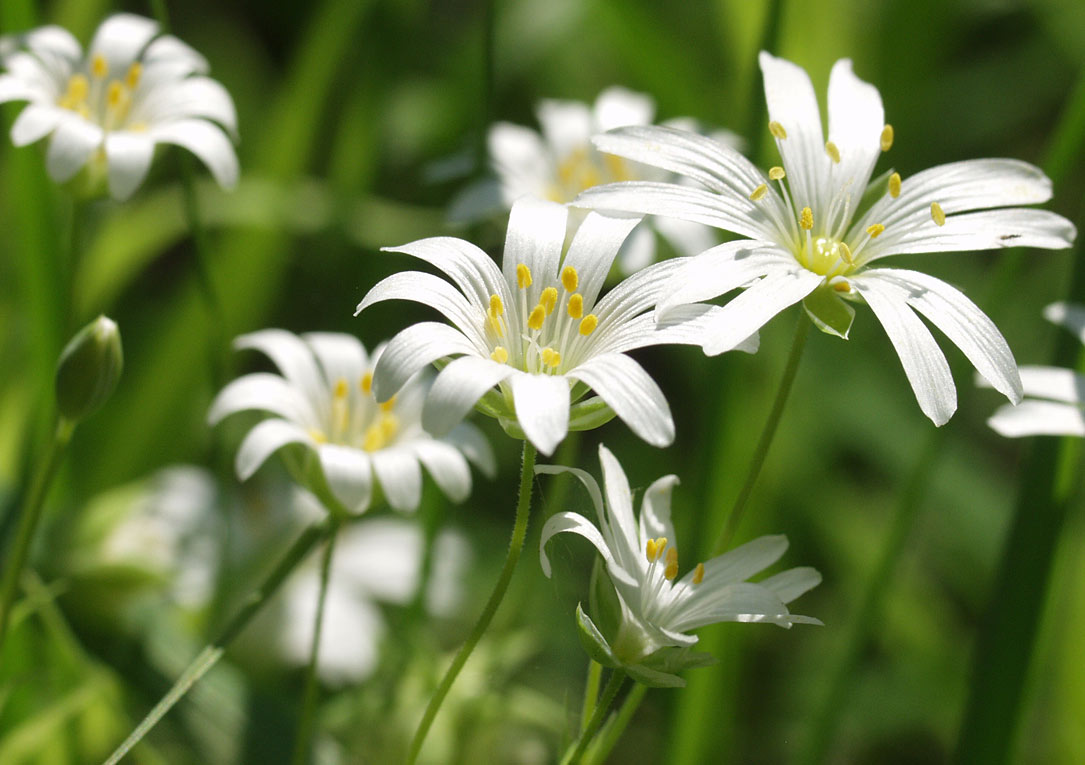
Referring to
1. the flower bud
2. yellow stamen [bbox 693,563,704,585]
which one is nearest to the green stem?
the flower bud

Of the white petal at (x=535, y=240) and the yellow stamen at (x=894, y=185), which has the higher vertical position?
the yellow stamen at (x=894, y=185)

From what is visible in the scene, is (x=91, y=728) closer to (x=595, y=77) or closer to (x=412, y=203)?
(x=412, y=203)

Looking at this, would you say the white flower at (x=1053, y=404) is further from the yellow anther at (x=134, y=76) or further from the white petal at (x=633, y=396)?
the yellow anther at (x=134, y=76)

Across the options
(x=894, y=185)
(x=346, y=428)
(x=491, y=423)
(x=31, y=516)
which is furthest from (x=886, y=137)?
(x=491, y=423)

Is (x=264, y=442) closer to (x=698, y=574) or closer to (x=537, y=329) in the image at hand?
(x=537, y=329)

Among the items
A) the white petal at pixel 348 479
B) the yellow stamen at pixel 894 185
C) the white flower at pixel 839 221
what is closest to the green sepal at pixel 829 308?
the white flower at pixel 839 221

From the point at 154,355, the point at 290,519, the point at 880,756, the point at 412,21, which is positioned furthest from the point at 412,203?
the point at 880,756
